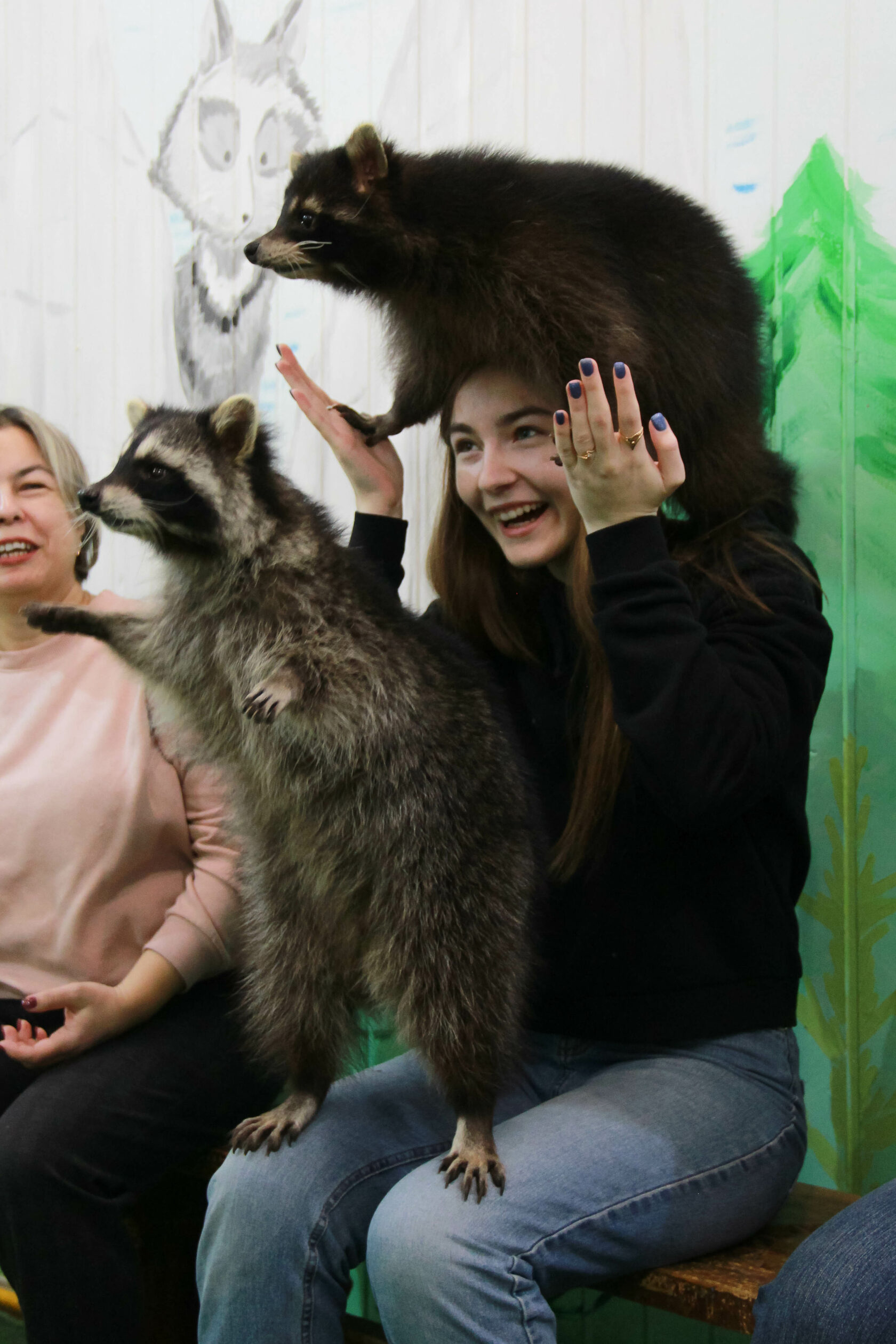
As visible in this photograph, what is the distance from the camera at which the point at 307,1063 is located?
1660mm

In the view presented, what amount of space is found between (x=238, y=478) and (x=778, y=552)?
782 mm

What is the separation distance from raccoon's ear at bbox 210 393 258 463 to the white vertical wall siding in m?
0.70

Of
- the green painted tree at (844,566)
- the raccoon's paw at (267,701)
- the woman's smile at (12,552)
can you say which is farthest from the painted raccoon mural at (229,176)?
the raccoon's paw at (267,701)

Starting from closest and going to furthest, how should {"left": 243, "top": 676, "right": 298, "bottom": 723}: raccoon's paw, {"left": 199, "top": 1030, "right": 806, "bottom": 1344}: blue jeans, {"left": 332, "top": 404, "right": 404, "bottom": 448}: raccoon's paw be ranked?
{"left": 199, "top": 1030, "right": 806, "bottom": 1344}: blue jeans → {"left": 243, "top": 676, "right": 298, "bottom": 723}: raccoon's paw → {"left": 332, "top": 404, "right": 404, "bottom": 448}: raccoon's paw

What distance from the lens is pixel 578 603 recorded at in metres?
1.66

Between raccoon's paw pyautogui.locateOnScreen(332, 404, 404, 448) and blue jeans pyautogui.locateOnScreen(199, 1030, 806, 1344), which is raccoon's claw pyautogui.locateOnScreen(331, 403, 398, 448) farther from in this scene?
blue jeans pyautogui.locateOnScreen(199, 1030, 806, 1344)

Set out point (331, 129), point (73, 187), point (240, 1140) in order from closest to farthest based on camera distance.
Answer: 1. point (240, 1140)
2. point (331, 129)
3. point (73, 187)

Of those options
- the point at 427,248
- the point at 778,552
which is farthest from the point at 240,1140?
the point at 427,248

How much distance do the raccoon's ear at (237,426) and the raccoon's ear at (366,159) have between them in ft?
1.41

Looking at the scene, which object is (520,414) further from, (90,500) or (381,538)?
(90,500)

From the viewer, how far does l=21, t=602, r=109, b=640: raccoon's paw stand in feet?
5.41

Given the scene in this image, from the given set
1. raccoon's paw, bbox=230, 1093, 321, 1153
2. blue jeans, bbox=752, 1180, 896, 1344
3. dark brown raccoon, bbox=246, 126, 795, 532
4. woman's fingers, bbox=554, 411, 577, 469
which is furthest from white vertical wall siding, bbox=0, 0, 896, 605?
blue jeans, bbox=752, 1180, 896, 1344

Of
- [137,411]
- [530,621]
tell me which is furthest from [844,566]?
[137,411]

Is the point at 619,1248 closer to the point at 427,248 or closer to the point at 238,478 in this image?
the point at 238,478
